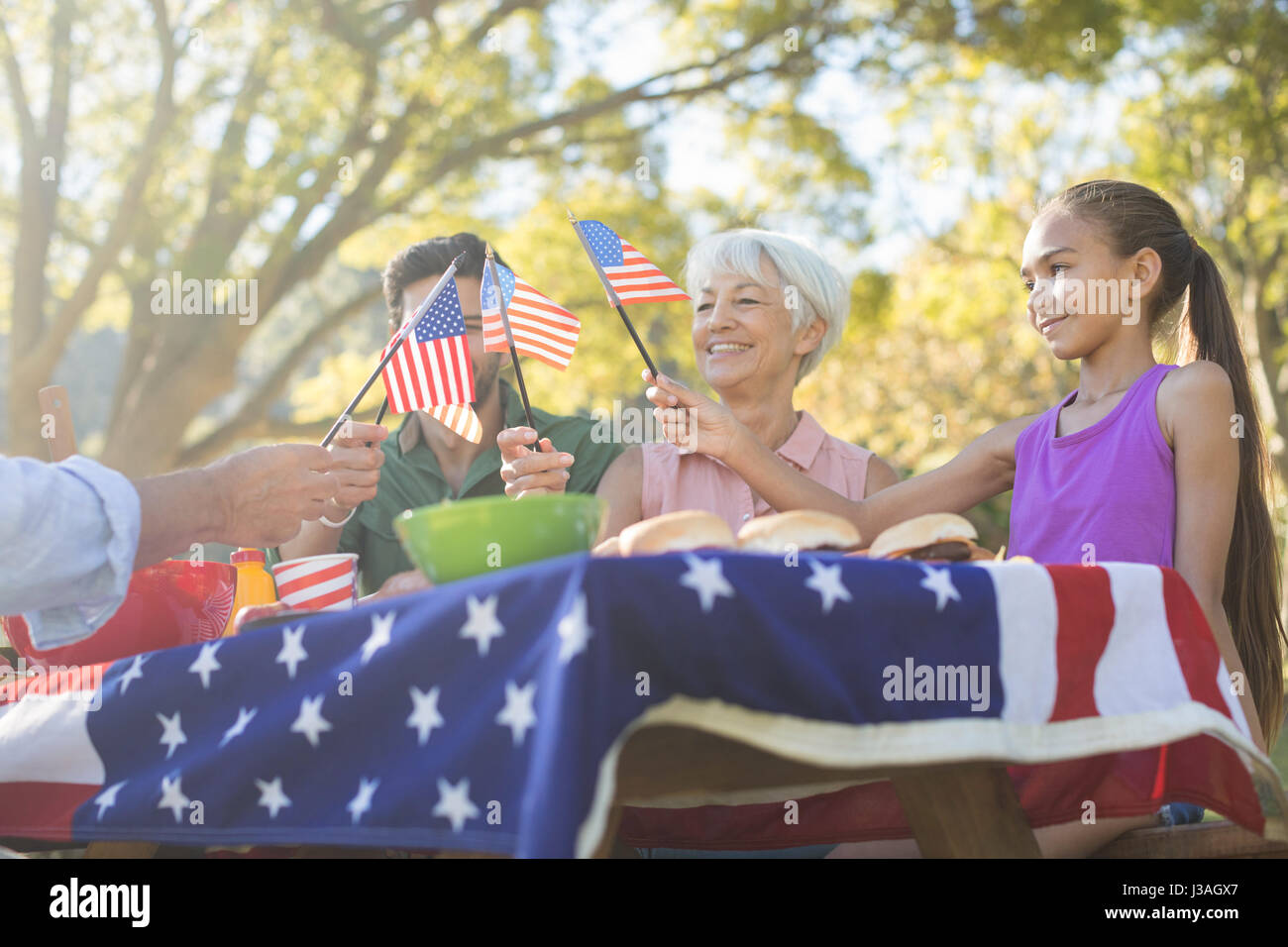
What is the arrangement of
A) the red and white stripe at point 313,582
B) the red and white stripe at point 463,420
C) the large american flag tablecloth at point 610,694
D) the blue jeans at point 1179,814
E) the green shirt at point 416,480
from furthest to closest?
the green shirt at point 416,480 < the red and white stripe at point 463,420 < the blue jeans at point 1179,814 < the red and white stripe at point 313,582 < the large american flag tablecloth at point 610,694

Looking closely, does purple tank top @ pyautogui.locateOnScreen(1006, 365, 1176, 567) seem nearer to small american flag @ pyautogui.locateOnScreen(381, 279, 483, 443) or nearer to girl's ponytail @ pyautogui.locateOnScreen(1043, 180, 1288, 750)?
girl's ponytail @ pyautogui.locateOnScreen(1043, 180, 1288, 750)

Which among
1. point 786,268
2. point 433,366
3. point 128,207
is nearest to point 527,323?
point 433,366

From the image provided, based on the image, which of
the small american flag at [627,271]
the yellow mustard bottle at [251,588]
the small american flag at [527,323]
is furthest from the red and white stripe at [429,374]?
the yellow mustard bottle at [251,588]

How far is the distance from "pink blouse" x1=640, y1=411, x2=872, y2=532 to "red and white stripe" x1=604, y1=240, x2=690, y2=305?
76cm

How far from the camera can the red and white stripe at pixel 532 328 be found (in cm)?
288

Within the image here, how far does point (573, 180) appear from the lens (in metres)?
13.7

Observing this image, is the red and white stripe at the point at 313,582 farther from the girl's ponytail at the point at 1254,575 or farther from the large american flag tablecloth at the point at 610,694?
the girl's ponytail at the point at 1254,575

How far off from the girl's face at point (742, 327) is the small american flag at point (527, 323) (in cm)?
76

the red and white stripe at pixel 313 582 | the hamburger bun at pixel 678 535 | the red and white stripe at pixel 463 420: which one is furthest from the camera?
the red and white stripe at pixel 463 420

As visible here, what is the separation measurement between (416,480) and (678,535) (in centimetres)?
252

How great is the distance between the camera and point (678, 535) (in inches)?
66.6

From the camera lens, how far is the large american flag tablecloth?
1.40 meters

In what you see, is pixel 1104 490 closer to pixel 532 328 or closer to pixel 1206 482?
pixel 1206 482

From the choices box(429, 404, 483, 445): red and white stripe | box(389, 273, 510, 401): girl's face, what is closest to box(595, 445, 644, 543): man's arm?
box(429, 404, 483, 445): red and white stripe
